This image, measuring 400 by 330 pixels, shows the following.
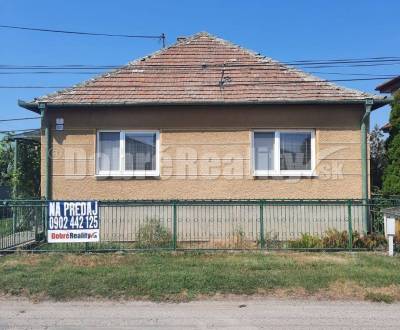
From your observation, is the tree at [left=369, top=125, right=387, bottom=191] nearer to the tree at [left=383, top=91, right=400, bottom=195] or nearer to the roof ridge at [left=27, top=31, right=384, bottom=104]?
the tree at [left=383, top=91, right=400, bottom=195]

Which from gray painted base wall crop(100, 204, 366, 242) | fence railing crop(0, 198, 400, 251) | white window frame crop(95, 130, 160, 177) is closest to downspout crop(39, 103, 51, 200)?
white window frame crop(95, 130, 160, 177)

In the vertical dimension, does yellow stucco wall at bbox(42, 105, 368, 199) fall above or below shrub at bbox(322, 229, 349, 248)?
above

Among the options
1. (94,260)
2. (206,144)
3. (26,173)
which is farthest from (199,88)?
(26,173)

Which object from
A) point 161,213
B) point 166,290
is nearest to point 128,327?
point 166,290

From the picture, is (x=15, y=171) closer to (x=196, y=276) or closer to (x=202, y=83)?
(x=202, y=83)

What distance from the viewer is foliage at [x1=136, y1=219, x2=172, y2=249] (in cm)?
1091

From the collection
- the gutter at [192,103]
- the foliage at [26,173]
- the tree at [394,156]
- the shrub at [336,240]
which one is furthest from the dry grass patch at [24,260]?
the tree at [394,156]

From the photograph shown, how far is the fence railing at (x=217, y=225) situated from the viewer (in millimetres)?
10680

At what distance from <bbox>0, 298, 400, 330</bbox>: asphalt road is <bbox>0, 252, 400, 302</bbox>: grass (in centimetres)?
35

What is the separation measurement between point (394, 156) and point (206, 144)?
491 centimetres

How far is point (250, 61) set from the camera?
45.2ft

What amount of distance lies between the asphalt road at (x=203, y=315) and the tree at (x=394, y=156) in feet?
21.2

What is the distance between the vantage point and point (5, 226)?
1085cm

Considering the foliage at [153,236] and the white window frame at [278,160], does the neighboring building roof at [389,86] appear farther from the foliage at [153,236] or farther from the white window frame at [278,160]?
the foliage at [153,236]
